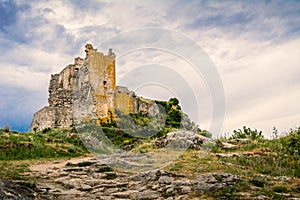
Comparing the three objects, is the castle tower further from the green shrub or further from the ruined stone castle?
the green shrub

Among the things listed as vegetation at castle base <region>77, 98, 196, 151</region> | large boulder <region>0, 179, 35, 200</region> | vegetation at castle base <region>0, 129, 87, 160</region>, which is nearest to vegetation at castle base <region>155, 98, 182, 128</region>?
vegetation at castle base <region>77, 98, 196, 151</region>

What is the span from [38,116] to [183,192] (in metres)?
23.2

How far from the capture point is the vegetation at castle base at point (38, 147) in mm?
15242

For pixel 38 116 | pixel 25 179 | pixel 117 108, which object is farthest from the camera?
pixel 117 108

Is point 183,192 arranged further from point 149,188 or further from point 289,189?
point 289,189

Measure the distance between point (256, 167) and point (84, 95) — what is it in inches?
811

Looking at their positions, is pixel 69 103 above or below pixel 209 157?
above

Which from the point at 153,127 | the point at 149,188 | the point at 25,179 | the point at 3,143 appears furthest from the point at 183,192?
the point at 153,127

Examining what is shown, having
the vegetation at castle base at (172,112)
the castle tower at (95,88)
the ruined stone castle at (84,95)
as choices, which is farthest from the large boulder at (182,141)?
the vegetation at castle base at (172,112)

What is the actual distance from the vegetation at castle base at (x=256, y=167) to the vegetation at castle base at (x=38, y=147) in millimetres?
6488

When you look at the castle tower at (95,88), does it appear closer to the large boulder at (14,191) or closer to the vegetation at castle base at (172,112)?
the vegetation at castle base at (172,112)

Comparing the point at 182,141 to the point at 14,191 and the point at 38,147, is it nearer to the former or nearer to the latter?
the point at 38,147

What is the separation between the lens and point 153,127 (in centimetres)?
2880

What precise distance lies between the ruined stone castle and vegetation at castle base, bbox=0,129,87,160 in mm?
6792
